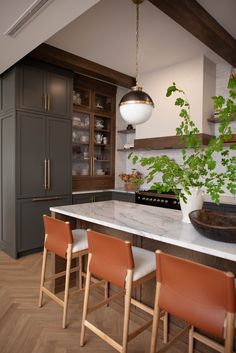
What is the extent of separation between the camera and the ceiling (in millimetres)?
2074

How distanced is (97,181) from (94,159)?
0.41m

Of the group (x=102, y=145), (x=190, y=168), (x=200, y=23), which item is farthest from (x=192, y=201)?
(x=102, y=145)

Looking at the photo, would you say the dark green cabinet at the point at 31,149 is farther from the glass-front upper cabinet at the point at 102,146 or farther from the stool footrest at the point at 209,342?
the stool footrest at the point at 209,342

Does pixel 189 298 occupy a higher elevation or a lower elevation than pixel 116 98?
lower

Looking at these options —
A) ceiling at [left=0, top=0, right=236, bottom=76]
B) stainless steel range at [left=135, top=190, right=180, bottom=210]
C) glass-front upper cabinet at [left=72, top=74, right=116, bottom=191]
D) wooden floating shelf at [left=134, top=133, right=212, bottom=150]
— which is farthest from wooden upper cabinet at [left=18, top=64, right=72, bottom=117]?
stainless steel range at [left=135, top=190, right=180, bottom=210]

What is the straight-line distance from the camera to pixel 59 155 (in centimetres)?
377

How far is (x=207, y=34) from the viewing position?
8.58 ft

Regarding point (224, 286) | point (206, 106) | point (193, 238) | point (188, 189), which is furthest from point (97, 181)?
point (224, 286)

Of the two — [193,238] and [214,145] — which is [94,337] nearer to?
[193,238]

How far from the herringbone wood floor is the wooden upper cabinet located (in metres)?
2.29

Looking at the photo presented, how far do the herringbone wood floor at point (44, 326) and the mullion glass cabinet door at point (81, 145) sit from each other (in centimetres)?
214

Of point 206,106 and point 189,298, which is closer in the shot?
point 189,298

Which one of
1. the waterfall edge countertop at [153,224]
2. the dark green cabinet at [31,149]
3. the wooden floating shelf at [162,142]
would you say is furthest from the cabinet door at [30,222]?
the wooden floating shelf at [162,142]

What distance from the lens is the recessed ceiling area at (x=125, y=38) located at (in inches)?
100
